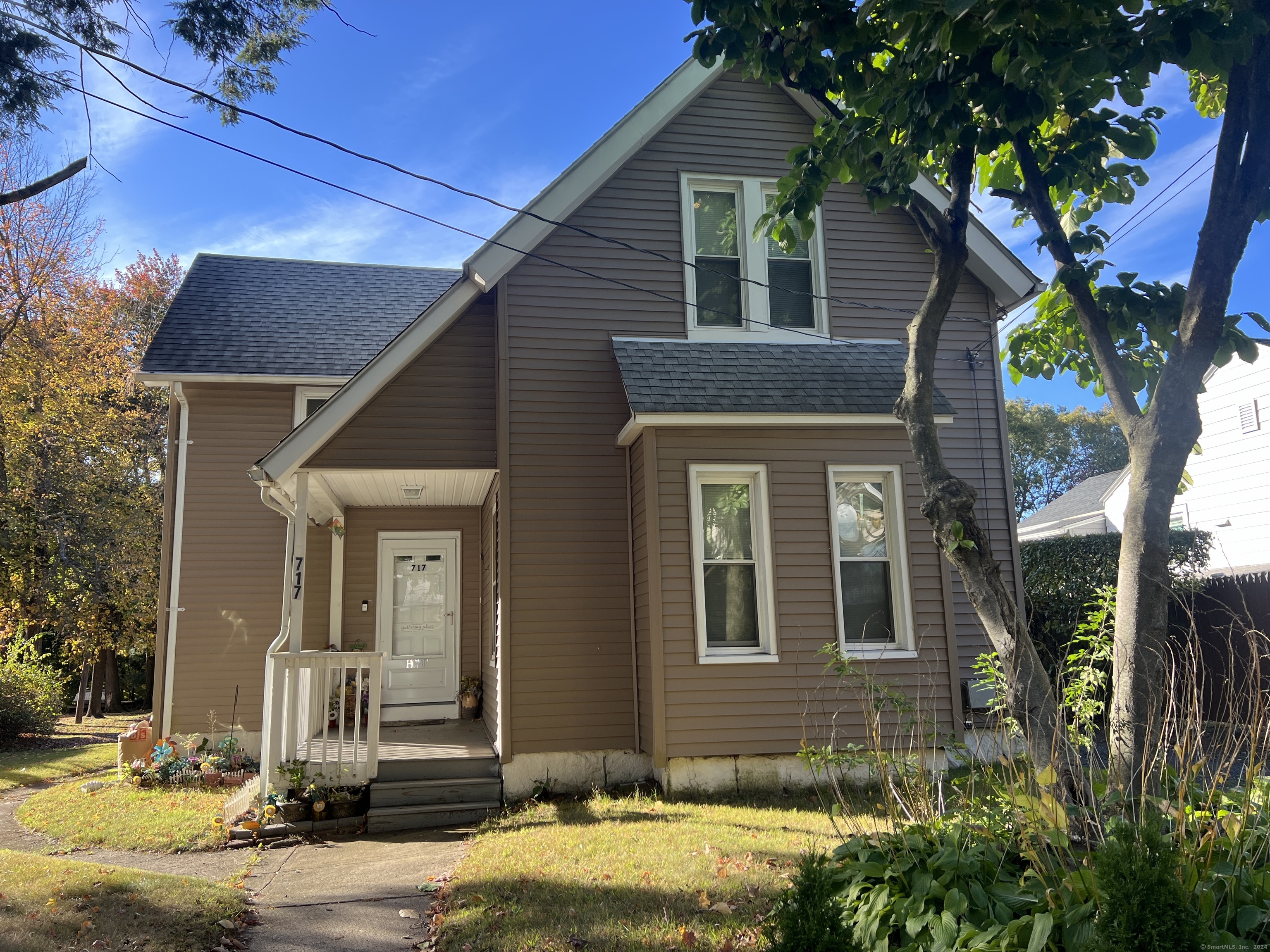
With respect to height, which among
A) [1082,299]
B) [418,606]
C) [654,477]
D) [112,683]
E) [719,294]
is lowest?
[112,683]

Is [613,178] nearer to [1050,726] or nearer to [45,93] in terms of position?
[45,93]

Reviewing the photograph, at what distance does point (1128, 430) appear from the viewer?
470cm

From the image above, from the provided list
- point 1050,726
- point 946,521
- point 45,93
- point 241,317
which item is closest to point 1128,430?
point 946,521

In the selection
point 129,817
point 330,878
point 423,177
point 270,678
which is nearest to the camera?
point 330,878

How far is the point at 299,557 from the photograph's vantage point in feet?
28.3

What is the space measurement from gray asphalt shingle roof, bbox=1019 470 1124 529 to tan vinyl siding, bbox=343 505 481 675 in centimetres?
2077

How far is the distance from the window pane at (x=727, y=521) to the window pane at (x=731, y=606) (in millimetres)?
138

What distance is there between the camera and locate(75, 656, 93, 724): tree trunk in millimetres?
20516

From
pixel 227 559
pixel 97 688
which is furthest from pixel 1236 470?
pixel 97 688

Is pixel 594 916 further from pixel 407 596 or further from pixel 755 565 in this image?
pixel 407 596

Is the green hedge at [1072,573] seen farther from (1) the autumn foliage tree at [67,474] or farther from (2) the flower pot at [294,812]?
(1) the autumn foliage tree at [67,474]

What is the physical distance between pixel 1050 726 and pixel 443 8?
7.82 meters

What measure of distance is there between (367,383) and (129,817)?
4.87m

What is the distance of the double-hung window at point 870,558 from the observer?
8.56 metres
